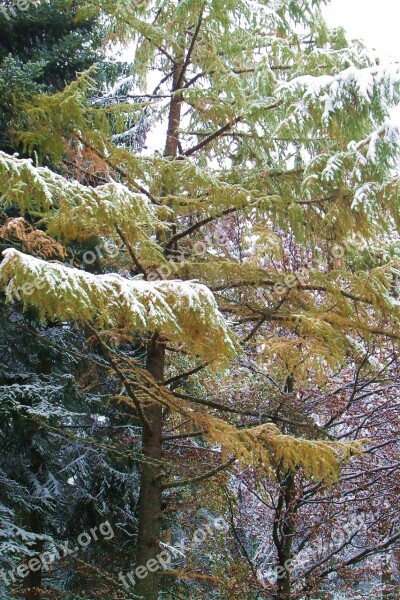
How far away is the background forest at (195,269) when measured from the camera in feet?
11.6

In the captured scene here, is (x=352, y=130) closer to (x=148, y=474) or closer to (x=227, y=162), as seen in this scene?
(x=227, y=162)

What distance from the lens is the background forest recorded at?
3.54m

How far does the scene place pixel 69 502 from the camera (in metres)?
7.40

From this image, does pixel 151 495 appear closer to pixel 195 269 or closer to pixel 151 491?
pixel 151 491

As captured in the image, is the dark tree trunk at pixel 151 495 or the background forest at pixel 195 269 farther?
the dark tree trunk at pixel 151 495

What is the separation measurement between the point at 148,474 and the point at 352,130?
11.0ft

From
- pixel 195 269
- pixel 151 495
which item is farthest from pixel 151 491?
pixel 195 269

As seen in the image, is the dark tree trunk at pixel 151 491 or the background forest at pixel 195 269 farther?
the dark tree trunk at pixel 151 491

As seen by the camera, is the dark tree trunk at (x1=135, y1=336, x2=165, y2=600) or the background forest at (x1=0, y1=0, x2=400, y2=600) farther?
the dark tree trunk at (x1=135, y1=336, x2=165, y2=600)

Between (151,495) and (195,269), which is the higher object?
(195,269)

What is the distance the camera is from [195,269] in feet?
16.6

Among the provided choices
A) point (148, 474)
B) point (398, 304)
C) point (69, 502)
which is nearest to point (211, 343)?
point (398, 304)

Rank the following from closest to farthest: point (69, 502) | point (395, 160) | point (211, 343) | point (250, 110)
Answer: point (211, 343) → point (395, 160) → point (250, 110) → point (69, 502)

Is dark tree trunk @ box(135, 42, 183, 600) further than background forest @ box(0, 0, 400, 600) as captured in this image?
Yes
